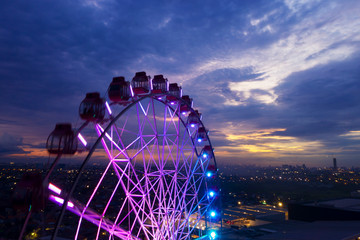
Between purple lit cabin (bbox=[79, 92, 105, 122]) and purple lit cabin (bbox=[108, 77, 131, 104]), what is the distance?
1.81 metres

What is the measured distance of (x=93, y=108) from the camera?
448 inches

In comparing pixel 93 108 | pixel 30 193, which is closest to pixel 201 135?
pixel 93 108

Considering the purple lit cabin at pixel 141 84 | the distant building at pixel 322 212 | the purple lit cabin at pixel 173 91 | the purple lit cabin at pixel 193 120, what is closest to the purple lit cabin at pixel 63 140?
the purple lit cabin at pixel 141 84

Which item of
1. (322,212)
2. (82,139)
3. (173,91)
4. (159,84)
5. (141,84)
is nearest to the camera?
(82,139)

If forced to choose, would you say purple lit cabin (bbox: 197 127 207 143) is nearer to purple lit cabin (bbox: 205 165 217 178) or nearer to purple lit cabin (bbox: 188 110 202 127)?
purple lit cabin (bbox: 188 110 202 127)

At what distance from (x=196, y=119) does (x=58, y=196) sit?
1635 centimetres

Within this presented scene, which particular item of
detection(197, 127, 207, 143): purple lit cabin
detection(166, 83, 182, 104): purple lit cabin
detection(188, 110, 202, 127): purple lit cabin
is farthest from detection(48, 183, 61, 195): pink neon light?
detection(197, 127, 207, 143): purple lit cabin

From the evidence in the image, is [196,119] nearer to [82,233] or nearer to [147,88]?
[147,88]

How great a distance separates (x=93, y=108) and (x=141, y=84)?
4.80 metres

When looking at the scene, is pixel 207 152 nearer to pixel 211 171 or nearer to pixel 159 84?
pixel 211 171

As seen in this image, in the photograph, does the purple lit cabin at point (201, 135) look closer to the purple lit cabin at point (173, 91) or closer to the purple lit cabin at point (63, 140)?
the purple lit cabin at point (173, 91)

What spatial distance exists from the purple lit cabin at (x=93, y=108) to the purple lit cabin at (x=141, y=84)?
395 cm

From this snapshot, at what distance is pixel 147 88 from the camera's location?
15.7 m

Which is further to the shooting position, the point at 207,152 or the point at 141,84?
the point at 207,152
